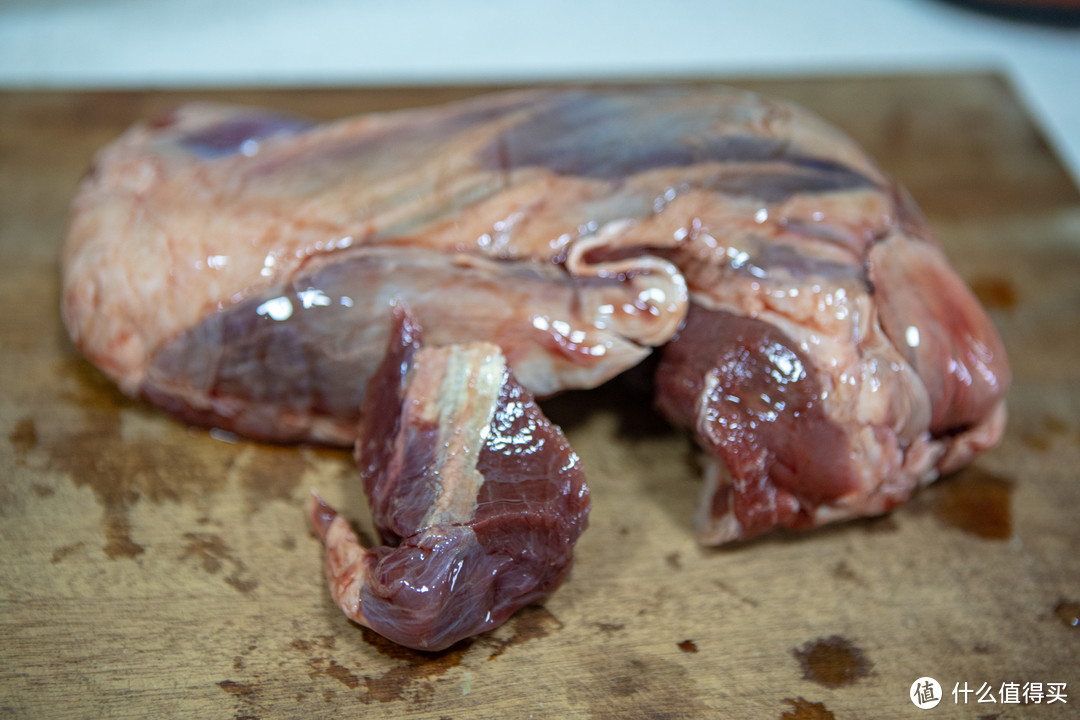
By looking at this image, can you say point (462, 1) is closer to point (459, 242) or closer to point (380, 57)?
point (380, 57)

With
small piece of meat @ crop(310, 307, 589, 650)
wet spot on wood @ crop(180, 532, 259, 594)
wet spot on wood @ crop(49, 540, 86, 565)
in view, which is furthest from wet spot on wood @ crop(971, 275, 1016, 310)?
wet spot on wood @ crop(49, 540, 86, 565)

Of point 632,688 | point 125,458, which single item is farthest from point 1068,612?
point 125,458

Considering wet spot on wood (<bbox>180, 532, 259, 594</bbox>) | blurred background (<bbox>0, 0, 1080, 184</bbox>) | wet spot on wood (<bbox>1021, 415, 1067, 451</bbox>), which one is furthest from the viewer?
blurred background (<bbox>0, 0, 1080, 184</bbox>)

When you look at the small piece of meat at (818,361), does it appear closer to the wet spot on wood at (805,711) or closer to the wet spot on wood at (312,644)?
the wet spot on wood at (805,711)

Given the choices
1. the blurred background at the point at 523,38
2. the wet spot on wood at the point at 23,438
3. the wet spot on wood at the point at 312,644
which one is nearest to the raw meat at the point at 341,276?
the wet spot on wood at the point at 23,438

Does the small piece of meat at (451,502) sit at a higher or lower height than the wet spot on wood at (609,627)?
higher

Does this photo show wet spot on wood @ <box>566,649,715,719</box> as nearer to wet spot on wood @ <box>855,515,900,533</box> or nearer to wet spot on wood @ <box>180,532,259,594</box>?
wet spot on wood @ <box>855,515,900,533</box>
